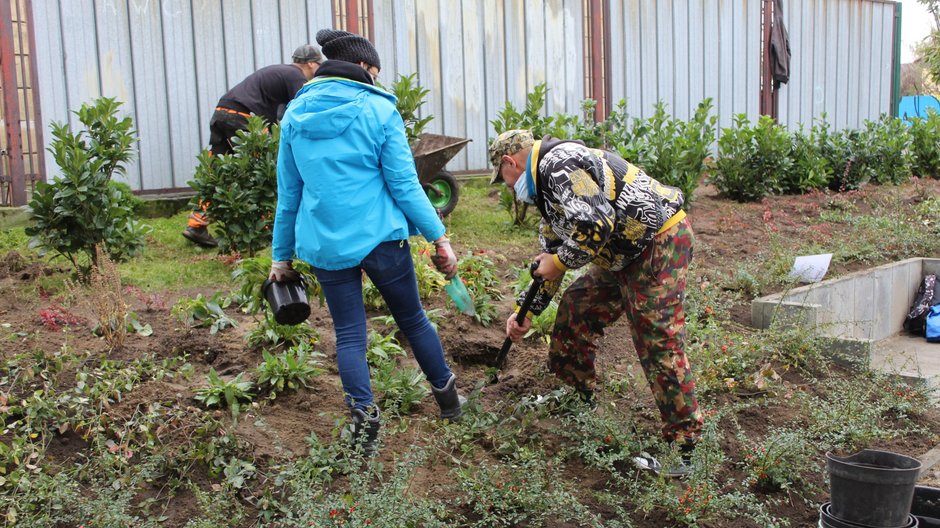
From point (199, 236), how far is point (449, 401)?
3.79 meters

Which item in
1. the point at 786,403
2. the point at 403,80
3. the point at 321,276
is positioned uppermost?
the point at 403,80

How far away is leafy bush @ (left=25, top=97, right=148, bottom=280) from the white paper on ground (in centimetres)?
501

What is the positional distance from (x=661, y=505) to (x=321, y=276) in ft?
5.95

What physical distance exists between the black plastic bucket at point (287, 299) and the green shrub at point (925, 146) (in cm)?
1126

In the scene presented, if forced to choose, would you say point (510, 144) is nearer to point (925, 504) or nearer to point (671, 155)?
point (925, 504)

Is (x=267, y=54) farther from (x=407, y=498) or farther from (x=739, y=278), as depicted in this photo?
(x=407, y=498)

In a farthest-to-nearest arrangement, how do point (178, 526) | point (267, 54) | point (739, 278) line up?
point (267, 54) → point (739, 278) → point (178, 526)

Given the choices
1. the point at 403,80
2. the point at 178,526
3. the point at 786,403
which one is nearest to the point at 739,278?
the point at 786,403

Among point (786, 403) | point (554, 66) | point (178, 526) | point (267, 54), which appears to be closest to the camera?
point (178, 526)

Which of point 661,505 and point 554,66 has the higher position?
point 554,66

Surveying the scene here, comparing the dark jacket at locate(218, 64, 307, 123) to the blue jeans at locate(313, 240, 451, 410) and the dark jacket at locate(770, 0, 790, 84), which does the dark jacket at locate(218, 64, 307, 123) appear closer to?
the blue jeans at locate(313, 240, 451, 410)

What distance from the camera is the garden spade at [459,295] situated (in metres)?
5.14

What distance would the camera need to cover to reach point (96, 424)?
13.7ft

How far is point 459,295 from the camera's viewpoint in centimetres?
525
